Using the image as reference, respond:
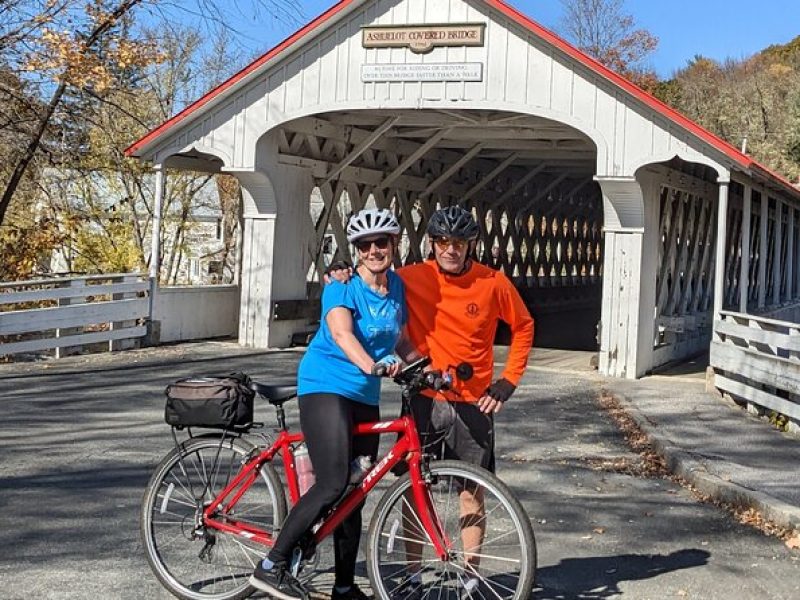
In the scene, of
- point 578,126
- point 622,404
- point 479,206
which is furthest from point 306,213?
point 479,206

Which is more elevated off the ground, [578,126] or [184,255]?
[578,126]

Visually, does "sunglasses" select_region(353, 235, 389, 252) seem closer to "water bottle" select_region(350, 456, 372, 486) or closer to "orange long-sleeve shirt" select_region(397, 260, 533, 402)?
"orange long-sleeve shirt" select_region(397, 260, 533, 402)

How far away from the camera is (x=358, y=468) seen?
475cm

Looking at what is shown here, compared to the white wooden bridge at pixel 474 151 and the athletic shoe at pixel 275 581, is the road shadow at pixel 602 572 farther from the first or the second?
the white wooden bridge at pixel 474 151

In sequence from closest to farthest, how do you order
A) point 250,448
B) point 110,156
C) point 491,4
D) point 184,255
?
point 250,448
point 491,4
point 110,156
point 184,255

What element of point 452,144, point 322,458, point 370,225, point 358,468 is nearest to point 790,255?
point 452,144

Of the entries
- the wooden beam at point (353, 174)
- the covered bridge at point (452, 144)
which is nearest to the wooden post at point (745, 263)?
the covered bridge at point (452, 144)

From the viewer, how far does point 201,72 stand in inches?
1185

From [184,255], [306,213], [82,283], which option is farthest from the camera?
[184,255]

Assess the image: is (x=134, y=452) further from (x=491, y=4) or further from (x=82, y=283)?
(x=491, y=4)

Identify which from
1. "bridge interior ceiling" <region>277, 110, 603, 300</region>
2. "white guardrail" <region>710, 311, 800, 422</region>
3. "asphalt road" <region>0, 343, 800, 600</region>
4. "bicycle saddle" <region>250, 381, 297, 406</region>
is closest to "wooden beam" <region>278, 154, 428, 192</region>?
"bridge interior ceiling" <region>277, 110, 603, 300</region>

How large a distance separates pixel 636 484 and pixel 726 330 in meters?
5.35

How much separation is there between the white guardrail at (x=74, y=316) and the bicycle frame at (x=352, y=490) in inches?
374

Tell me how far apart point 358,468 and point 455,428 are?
0.51m
